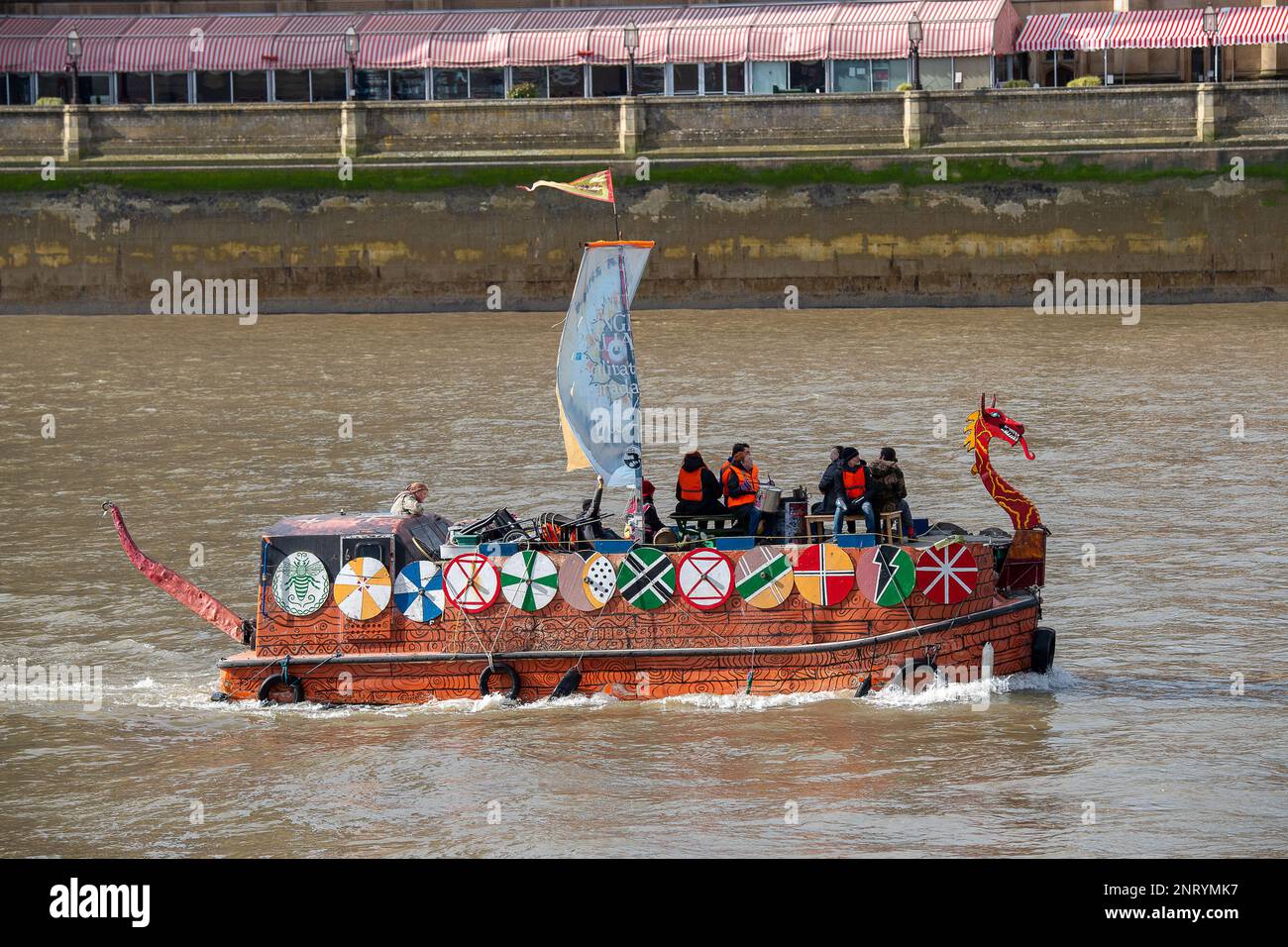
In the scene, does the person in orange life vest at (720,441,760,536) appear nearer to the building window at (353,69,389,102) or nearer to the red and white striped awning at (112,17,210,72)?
the building window at (353,69,389,102)

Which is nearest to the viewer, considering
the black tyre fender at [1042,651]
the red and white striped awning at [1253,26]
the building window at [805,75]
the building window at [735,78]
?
the black tyre fender at [1042,651]

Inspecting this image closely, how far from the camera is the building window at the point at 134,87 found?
5356cm

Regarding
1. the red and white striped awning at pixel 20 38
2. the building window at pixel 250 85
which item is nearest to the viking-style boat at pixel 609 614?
the building window at pixel 250 85

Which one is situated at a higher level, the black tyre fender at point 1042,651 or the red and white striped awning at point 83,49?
the red and white striped awning at point 83,49

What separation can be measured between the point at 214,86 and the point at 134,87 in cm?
230

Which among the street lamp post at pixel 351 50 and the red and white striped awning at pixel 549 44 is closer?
the street lamp post at pixel 351 50

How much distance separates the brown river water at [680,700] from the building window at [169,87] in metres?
15.4

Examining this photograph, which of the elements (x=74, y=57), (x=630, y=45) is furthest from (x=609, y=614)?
(x=74, y=57)

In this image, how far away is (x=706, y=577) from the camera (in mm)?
17000

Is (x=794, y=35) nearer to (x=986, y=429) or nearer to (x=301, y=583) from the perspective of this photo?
(x=986, y=429)

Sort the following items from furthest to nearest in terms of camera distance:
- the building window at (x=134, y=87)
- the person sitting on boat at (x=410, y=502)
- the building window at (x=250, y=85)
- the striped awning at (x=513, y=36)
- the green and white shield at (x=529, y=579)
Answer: the building window at (x=134, y=87), the building window at (x=250, y=85), the striped awning at (x=513, y=36), the person sitting on boat at (x=410, y=502), the green and white shield at (x=529, y=579)

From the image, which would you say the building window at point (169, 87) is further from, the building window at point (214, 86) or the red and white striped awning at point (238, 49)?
the red and white striped awning at point (238, 49)
